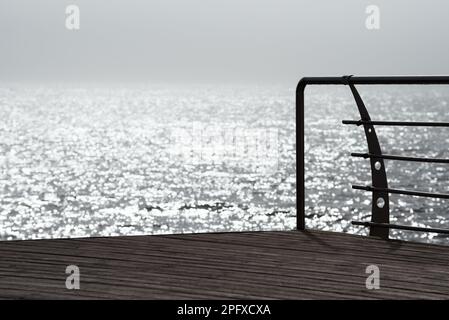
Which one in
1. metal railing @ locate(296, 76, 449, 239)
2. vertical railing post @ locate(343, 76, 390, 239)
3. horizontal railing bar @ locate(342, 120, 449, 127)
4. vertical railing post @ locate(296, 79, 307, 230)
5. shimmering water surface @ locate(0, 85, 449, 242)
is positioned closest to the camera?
horizontal railing bar @ locate(342, 120, 449, 127)

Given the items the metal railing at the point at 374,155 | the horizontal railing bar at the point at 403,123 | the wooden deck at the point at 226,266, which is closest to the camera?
the wooden deck at the point at 226,266

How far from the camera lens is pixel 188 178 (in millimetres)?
51938

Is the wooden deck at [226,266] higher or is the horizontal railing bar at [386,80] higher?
the horizontal railing bar at [386,80]

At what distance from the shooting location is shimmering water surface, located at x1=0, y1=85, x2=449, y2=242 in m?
38.0

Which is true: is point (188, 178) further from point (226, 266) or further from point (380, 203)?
point (226, 266)

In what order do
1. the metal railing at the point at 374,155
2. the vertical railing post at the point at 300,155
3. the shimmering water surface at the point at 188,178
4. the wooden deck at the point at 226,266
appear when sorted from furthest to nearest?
1. the shimmering water surface at the point at 188,178
2. the vertical railing post at the point at 300,155
3. the metal railing at the point at 374,155
4. the wooden deck at the point at 226,266

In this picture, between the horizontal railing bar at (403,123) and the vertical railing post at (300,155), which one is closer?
the horizontal railing bar at (403,123)

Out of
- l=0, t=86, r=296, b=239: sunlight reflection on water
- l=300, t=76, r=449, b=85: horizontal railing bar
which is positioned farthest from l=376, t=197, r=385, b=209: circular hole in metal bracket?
l=0, t=86, r=296, b=239: sunlight reflection on water

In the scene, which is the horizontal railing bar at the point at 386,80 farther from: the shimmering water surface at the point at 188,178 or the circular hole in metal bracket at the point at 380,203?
the shimmering water surface at the point at 188,178

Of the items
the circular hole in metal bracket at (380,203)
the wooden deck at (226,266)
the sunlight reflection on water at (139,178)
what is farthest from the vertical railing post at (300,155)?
the sunlight reflection on water at (139,178)

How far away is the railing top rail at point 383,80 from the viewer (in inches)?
159

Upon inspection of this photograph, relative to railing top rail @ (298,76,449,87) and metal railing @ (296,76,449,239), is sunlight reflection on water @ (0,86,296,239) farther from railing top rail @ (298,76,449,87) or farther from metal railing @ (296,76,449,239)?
railing top rail @ (298,76,449,87)

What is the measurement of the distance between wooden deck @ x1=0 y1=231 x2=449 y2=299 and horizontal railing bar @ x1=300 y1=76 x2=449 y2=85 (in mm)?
909
